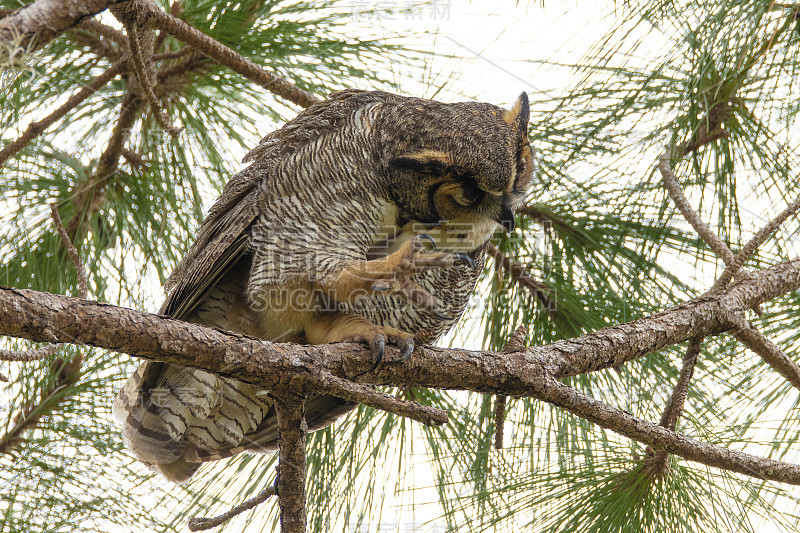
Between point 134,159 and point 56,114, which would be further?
point 134,159

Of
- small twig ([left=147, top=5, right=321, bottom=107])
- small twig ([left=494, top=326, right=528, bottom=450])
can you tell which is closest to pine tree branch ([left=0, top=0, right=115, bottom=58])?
small twig ([left=147, top=5, right=321, bottom=107])

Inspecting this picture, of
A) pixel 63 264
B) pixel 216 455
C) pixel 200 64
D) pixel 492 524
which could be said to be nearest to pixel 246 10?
pixel 200 64

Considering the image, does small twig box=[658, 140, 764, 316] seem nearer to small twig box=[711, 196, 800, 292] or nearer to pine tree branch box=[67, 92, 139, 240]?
small twig box=[711, 196, 800, 292]

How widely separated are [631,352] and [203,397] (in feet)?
3.50

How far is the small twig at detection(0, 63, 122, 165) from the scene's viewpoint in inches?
65.5

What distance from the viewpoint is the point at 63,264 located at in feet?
6.83

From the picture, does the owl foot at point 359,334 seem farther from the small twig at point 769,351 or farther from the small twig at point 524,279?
the small twig at point 769,351

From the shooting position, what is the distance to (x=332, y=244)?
160 cm

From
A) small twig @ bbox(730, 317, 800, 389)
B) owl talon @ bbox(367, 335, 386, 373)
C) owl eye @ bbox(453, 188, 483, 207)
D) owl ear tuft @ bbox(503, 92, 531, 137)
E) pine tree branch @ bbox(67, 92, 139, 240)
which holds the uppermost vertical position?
pine tree branch @ bbox(67, 92, 139, 240)

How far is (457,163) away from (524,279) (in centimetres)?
64

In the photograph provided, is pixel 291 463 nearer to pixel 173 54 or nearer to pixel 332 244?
pixel 332 244

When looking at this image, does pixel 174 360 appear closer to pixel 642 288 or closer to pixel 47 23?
pixel 47 23

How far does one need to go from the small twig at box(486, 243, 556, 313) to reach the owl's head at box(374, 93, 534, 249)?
1.11 ft

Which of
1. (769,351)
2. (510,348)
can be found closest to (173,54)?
A: (510,348)
